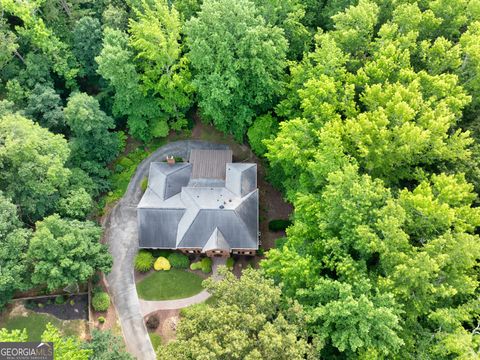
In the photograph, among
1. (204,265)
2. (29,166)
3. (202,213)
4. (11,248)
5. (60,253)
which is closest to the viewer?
(11,248)

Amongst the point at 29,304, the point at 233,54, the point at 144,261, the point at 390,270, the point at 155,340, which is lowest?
the point at 155,340

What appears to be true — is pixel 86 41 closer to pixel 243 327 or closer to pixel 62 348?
pixel 62 348

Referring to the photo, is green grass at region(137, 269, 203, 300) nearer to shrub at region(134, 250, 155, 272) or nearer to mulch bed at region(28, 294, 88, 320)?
shrub at region(134, 250, 155, 272)

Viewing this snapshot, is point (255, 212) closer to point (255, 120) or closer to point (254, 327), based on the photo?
point (255, 120)

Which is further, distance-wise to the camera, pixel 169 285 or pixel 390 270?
pixel 169 285

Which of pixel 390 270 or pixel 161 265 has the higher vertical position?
pixel 390 270

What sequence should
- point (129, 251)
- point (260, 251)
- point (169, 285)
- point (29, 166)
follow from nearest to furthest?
point (29, 166) → point (169, 285) → point (260, 251) → point (129, 251)

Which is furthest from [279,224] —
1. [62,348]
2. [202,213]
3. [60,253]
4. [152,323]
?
[62,348]
